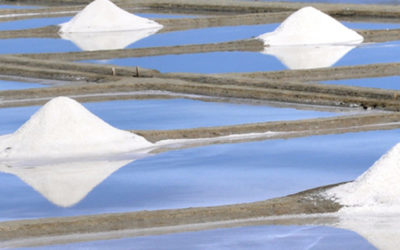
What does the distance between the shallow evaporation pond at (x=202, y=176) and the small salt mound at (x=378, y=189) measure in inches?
11.0

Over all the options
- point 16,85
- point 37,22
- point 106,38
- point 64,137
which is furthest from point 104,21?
point 64,137

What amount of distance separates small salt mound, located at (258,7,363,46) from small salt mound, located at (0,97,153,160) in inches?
153

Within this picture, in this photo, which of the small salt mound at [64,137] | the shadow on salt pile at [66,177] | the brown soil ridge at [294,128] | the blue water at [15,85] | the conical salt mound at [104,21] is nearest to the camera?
the shadow on salt pile at [66,177]

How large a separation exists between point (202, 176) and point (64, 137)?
84 centimetres

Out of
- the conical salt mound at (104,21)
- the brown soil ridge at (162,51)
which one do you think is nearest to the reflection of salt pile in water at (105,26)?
the conical salt mound at (104,21)

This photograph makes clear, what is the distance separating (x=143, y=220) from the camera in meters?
4.13

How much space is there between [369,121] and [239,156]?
95cm

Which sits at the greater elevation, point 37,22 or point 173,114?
point 173,114

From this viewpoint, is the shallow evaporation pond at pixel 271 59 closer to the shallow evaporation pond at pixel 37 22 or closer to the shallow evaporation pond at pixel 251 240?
the shallow evaporation pond at pixel 37 22

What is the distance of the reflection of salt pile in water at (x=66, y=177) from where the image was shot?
4.59 meters

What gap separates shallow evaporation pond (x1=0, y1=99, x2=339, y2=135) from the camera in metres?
6.09

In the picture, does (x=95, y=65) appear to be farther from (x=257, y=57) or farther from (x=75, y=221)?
(x=75, y=221)

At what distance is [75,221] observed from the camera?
410 centimetres

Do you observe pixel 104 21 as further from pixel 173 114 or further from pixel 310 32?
pixel 173 114
